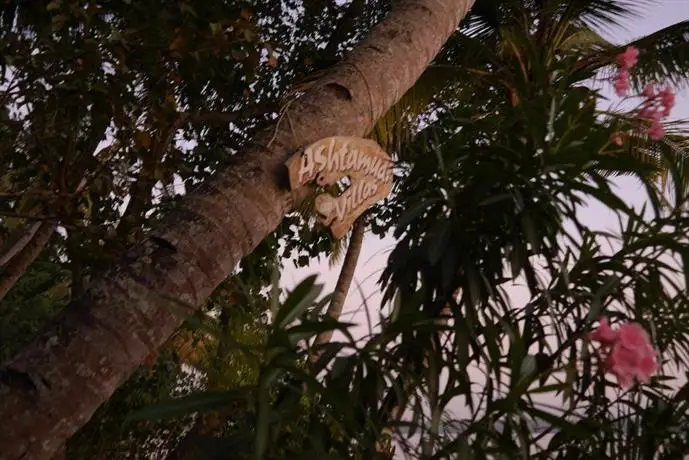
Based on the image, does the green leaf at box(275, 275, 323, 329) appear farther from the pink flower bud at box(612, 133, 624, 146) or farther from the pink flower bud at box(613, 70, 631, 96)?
the pink flower bud at box(613, 70, 631, 96)

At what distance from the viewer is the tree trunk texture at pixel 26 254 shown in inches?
120

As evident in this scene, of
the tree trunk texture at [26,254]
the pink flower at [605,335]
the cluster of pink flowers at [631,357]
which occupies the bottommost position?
the cluster of pink flowers at [631,357]

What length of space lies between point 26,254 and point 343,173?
1.88 meters

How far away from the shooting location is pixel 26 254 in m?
3.15

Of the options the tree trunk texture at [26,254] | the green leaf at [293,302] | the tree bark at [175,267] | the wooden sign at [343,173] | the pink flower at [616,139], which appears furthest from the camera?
the tree trunk texture at [26,254]

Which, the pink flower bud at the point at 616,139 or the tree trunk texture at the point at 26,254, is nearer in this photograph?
the pink flower bud at the point at 616,139

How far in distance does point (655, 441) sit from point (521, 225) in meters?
0.52

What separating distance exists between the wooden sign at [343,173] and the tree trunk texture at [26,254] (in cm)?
153

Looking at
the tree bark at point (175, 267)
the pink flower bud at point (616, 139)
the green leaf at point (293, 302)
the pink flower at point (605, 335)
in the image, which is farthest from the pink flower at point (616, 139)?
the green leaf at point (293, 302)

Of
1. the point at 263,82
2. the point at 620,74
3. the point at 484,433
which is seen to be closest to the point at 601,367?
the point at 484,433

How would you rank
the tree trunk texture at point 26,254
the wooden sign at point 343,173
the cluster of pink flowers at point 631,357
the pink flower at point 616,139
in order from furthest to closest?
the tree trunk texture at point 26,254, the wooden sign at point 343,173, the pink flower at point 616,139, the cluster of pink flowers at point 631,357

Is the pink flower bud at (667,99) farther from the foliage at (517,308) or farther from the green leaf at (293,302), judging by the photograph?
the green leaf at (293,302)

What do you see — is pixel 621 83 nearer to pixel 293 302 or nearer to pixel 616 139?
pixel 616 139

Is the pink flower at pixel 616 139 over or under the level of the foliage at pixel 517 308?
over
